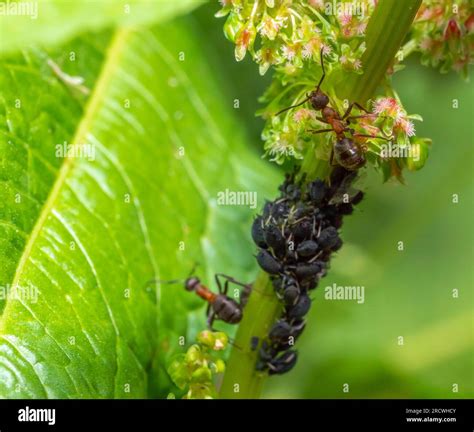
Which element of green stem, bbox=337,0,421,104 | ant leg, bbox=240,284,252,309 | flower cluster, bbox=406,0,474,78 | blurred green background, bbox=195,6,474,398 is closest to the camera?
green stem, bbox=337,0,421,104

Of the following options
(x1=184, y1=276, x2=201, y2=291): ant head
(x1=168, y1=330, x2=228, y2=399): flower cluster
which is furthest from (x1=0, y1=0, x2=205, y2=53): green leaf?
(x1=184, y1=276, x2=201, y2=291): ant head

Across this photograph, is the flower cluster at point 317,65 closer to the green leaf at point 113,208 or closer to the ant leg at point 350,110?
the ant leg at point 350,110

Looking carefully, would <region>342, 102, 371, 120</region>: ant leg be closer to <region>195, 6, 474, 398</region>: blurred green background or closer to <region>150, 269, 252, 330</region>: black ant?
<region>150, 269, 252, 330</region>: black ant

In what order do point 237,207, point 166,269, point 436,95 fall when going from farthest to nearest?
1. point 436,95
2. point 237,207
3. point 166,269

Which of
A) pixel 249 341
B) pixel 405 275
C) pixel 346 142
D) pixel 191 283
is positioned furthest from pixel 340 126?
pixel 405 275

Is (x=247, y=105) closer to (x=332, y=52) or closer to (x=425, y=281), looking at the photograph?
(x=425, y=281)

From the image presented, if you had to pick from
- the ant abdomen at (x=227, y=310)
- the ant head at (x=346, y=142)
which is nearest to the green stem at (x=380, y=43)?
the ant head at (x=346, y=142)
